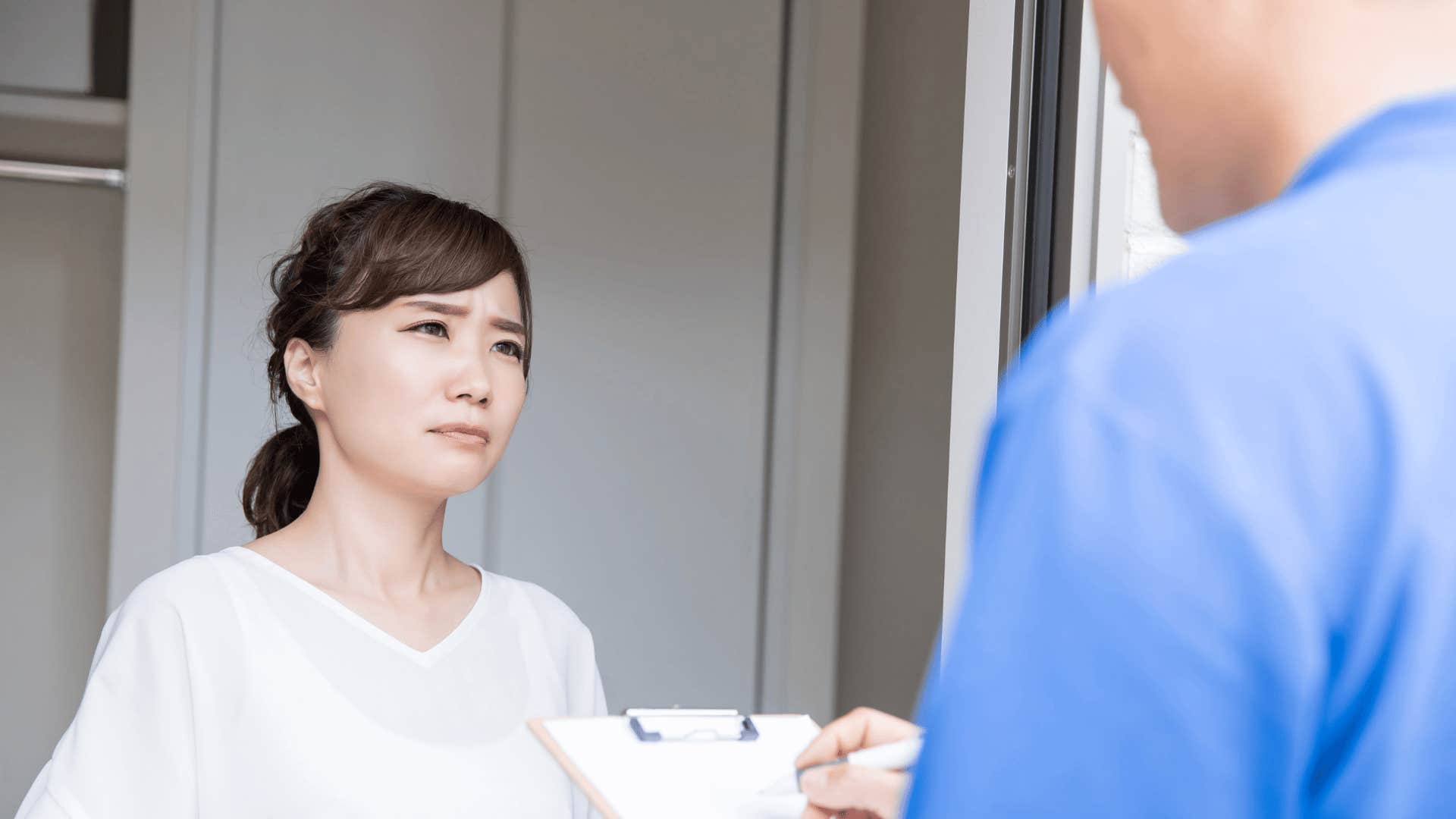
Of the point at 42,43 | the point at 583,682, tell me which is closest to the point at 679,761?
the point at 583,682

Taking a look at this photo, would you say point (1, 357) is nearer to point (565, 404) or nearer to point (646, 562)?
point (565, 404)

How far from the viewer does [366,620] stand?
1197mm

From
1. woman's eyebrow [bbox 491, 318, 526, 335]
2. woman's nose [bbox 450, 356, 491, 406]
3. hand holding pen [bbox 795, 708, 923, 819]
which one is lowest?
hand holding pen [bbox 795, 708, 923, 819]

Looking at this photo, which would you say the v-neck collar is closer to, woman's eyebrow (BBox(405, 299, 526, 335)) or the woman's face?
the woman's face

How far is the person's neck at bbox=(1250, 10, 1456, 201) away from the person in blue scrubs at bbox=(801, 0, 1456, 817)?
0.04 meters

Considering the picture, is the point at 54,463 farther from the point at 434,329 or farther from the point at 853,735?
the point at 853,735

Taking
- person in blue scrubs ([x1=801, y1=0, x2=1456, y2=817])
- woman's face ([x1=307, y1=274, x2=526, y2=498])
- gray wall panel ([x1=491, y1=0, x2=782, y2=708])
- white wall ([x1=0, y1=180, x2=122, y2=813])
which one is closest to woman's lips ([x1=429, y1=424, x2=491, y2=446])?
woman's face ([x1=307, y1=274, x2=526, y2=498])

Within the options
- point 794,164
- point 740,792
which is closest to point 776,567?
point 794,164

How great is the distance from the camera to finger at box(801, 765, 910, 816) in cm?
45

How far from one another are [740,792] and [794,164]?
5.46 ft

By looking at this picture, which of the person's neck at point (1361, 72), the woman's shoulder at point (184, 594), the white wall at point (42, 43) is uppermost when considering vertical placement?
the white wall at point (42, 43)

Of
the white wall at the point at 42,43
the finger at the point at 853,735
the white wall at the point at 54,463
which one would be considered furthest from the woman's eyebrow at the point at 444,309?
the white wall at the point at 42,43

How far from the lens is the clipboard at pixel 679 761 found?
0.52 m

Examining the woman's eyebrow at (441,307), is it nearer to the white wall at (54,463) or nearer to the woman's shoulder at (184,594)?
the woman's shoulder at (184,594)
